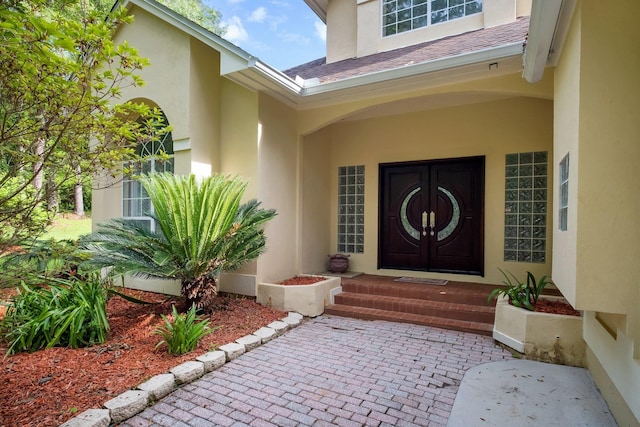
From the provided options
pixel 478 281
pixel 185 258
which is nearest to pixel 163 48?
pixel 185 258

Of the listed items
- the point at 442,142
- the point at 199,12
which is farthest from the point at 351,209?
the point at 199,12

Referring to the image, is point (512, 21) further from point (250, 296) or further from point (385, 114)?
point (250, 296)

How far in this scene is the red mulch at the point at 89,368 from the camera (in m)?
2.63

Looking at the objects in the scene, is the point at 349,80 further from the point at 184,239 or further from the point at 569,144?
the point at 184,239

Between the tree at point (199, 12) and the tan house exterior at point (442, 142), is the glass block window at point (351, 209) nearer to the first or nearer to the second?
the tan house exterior at point (442, 142)

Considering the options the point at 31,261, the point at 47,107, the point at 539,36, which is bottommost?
the point at 31,261

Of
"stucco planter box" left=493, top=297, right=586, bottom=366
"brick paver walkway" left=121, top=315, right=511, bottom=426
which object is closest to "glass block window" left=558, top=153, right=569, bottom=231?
"stucco planter box" left=493, top=297, right=586, bottom=366

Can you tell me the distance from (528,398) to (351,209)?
4.95m

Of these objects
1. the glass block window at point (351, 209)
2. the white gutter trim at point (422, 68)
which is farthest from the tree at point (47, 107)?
the glass block window at point (351, 209)

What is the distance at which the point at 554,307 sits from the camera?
4.18m

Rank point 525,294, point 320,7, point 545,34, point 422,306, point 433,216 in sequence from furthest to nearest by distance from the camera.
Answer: point 320,7 < point 433,216 < point 422,306 < point 525,294 < point 545,34

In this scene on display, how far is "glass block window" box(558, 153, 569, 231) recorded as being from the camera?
3244 mm

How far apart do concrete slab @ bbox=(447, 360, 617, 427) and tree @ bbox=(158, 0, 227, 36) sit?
16.4 meters

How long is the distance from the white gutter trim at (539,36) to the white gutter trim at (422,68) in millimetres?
371
